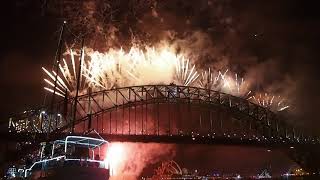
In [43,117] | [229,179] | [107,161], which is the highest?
[43,117]

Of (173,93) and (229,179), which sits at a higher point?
(173,93)

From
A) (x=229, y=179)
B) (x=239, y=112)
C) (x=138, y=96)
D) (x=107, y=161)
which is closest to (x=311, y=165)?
(x=239, y=112)

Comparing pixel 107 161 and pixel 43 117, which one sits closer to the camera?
pixel 107 161

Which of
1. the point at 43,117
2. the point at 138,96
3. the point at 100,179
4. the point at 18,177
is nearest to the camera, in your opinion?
the point at 100,179

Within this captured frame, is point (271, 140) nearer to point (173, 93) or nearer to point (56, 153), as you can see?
point (173, 93)

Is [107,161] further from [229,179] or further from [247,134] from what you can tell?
[229,179]

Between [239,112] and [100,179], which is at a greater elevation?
[239,112]

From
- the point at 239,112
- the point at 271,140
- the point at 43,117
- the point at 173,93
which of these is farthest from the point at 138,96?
the point at 271,140

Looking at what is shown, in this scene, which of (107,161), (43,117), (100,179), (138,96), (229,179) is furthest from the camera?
(229,179)

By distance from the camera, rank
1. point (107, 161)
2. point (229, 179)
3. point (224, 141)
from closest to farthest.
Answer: point (107, 161), point (224, 141), point (229, 179)
